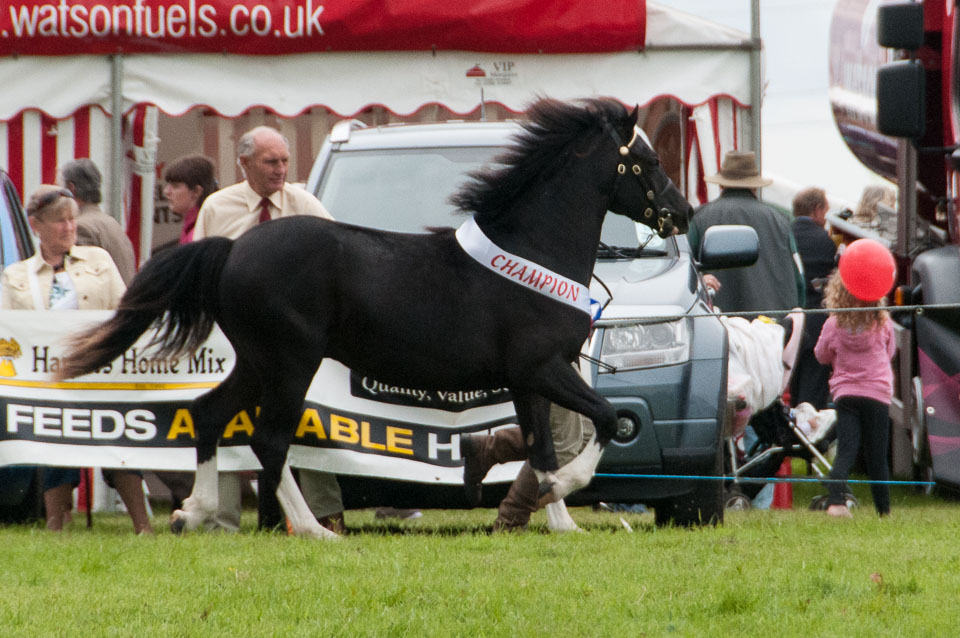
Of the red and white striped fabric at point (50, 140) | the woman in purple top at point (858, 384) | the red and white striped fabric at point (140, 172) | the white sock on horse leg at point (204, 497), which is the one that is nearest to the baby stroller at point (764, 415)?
the woman in purple top at point (858, 384)

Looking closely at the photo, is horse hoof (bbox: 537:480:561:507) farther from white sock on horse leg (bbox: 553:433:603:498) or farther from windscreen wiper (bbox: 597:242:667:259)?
windscreen wiper (bbox: 597:242:667:259)

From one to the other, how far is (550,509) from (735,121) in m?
4.95

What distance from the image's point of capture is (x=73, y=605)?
4734mm

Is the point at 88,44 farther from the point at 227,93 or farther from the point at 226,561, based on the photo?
the point at 226,561

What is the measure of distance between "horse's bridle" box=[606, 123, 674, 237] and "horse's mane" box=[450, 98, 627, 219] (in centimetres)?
9

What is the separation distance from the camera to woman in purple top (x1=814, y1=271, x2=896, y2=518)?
7.31m

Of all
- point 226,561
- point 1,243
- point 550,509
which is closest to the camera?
point 226,561

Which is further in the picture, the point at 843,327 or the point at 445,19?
the point at 445,19

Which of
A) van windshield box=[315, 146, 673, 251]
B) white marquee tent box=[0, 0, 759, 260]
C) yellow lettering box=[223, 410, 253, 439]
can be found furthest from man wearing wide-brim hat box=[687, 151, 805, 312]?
yellow lettering box=[223, 410, 253, 439]

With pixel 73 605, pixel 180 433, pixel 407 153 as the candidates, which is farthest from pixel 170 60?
pixel 73 605

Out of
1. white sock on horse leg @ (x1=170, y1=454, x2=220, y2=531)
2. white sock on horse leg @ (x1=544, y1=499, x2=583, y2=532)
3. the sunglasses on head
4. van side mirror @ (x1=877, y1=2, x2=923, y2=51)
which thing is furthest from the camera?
van side mirror @ (x1=877, y1=2, x2=923, y2=51)

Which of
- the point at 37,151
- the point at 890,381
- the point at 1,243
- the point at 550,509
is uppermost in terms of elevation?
the point at 37,151

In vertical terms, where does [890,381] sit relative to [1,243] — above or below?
below

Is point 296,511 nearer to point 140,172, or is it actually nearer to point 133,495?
point 133,495
